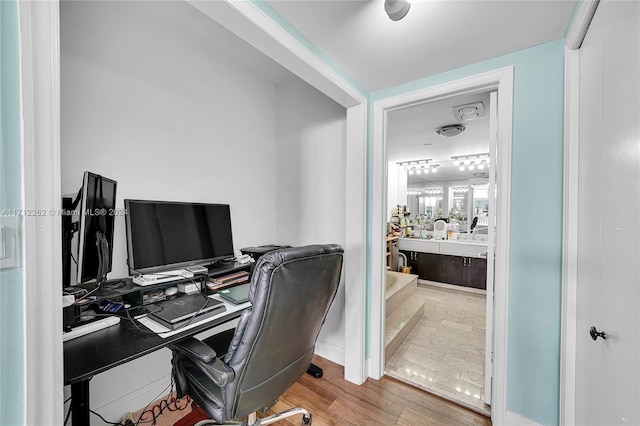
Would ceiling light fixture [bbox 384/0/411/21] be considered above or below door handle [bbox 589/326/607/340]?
above

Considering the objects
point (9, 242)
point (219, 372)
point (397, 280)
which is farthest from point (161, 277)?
point (397, 280)

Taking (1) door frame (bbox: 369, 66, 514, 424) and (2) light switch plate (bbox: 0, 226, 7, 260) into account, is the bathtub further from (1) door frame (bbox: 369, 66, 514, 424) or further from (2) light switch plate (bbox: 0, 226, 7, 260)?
(2) light switch plate (bbox: 0, 226, 7, 260)

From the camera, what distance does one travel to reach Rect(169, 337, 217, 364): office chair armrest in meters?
1.03

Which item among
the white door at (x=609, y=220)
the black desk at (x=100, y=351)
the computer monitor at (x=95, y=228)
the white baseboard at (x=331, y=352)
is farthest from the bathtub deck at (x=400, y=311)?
the computer monitor at (x=95, y=228)

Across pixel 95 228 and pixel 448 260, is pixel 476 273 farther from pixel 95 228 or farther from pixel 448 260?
pixel 95 228

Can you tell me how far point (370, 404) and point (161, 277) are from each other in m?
1.57

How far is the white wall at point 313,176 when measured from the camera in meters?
2.18

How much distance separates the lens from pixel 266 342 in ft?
3.39

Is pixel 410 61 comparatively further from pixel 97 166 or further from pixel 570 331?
pixel 97 166

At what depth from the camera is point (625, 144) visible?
76 centimetres

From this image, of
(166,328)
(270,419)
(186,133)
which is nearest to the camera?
(166,328)

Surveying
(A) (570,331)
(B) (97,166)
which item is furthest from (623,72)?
(B) (97,166)

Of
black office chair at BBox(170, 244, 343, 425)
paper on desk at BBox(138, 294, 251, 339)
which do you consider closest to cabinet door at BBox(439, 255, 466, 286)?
black office chair at BBox(170, 244, 343, 425)

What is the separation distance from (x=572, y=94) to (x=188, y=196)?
7.66ft
